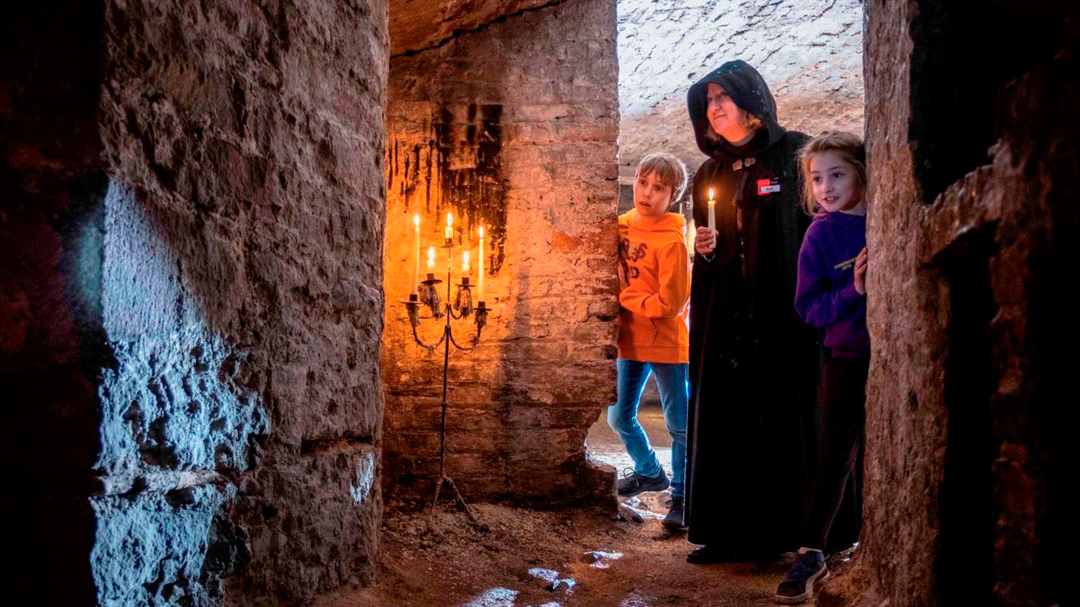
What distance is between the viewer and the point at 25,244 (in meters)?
1.29

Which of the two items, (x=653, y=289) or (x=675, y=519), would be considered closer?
(x=675, y=519)

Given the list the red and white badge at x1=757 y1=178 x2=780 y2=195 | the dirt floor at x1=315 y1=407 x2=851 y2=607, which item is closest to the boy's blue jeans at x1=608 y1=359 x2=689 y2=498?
the dirt floor at x1=315 y1=407 x2=851 y2=607

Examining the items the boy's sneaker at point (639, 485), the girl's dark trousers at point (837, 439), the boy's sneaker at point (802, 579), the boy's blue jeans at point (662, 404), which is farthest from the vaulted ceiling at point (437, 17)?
the boy's sneaker at point (802, 579)

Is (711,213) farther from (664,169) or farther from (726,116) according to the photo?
(664,169)

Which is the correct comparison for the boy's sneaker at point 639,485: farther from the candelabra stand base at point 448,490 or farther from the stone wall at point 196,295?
the stone wall at point 196,295

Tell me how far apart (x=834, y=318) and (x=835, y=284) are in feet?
0.40

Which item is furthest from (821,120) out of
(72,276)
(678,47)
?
(72,276)

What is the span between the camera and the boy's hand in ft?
10.1

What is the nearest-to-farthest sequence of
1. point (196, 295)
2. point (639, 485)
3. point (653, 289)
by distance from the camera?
point (196, 295), point (653, 289), point (639, 485)

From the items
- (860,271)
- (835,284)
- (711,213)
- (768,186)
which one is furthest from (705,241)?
(860,271)

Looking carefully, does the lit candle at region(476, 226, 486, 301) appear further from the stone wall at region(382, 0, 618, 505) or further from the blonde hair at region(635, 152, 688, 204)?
the blonde hair at region(635, 152, 688, 204)

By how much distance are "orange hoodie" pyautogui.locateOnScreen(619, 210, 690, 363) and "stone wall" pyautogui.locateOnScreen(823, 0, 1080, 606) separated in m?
2.23

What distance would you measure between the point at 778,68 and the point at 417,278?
10.7 ft

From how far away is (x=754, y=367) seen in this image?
2984 millimetres
